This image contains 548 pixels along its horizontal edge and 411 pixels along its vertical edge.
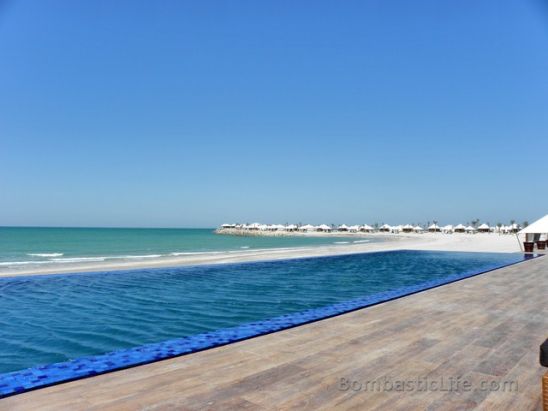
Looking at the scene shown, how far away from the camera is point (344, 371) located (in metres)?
3.41

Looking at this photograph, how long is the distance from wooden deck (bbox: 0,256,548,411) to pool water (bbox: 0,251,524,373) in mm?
2307

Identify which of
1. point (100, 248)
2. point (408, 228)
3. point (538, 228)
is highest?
point (538, 228)

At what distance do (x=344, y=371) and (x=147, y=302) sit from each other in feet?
20.0

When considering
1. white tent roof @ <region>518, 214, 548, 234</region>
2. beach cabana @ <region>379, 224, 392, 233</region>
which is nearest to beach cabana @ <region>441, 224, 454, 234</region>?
beach cabana @ <region>379, 224, 392, 233</region>

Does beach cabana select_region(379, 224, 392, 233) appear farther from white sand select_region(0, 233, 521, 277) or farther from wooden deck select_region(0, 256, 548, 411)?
wooden deck select_region(0, 256, 548, 411)

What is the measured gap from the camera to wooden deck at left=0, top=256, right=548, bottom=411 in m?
2.79

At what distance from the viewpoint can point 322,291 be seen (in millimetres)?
9773

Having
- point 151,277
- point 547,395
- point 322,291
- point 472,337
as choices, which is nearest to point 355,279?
point 322,291

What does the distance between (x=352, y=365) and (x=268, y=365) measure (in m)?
0.76

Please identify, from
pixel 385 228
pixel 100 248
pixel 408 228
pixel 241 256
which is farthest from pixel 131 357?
pixel 385 228

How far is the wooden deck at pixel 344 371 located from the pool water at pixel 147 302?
2.31 meters

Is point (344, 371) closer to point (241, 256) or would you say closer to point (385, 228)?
point (241, 256)

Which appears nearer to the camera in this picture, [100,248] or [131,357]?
[131,357]

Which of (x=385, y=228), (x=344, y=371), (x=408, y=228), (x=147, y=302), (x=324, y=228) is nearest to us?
(x=344, y=371)
